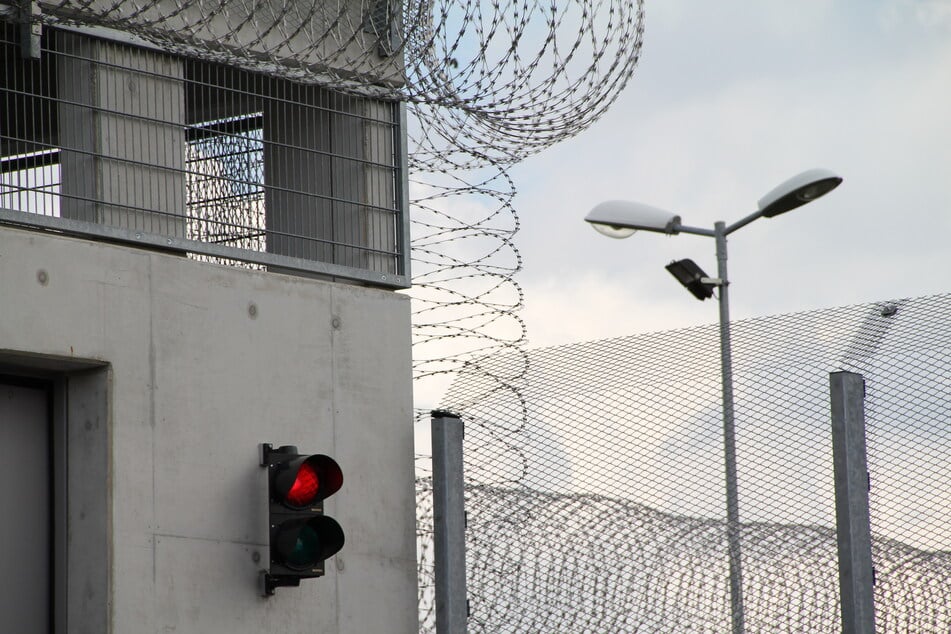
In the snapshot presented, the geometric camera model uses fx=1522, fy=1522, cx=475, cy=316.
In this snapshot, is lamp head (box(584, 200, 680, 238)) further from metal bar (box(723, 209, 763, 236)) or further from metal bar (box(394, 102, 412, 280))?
metal bar (box(394, 102, 412, 280))

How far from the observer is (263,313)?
7.07m

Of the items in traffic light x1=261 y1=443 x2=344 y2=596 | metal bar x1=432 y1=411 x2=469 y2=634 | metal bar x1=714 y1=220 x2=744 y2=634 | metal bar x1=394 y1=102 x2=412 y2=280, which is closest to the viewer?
metal bar x1=714 y1=220 x2=744 y2=634

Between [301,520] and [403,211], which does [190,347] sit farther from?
[403,211]

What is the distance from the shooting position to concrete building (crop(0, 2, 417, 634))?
626 cm

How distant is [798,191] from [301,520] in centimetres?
664

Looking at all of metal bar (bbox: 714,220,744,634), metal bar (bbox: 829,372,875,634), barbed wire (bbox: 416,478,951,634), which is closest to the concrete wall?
barbed wire (bbox: 416,478,951,634)

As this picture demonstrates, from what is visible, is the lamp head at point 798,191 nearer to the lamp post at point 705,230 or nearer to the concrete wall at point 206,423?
the lamp post at point 705,230

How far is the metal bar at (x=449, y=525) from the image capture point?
6.17 meters

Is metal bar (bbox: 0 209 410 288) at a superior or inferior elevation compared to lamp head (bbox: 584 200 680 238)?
inferior

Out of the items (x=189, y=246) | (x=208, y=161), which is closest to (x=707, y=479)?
(x=189, y=246)

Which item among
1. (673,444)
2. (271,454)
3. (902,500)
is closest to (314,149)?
(271,454)

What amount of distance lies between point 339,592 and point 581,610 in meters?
1.68

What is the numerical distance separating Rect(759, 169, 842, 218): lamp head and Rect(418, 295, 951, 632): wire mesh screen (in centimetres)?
626

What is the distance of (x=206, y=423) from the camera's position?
263 inches
